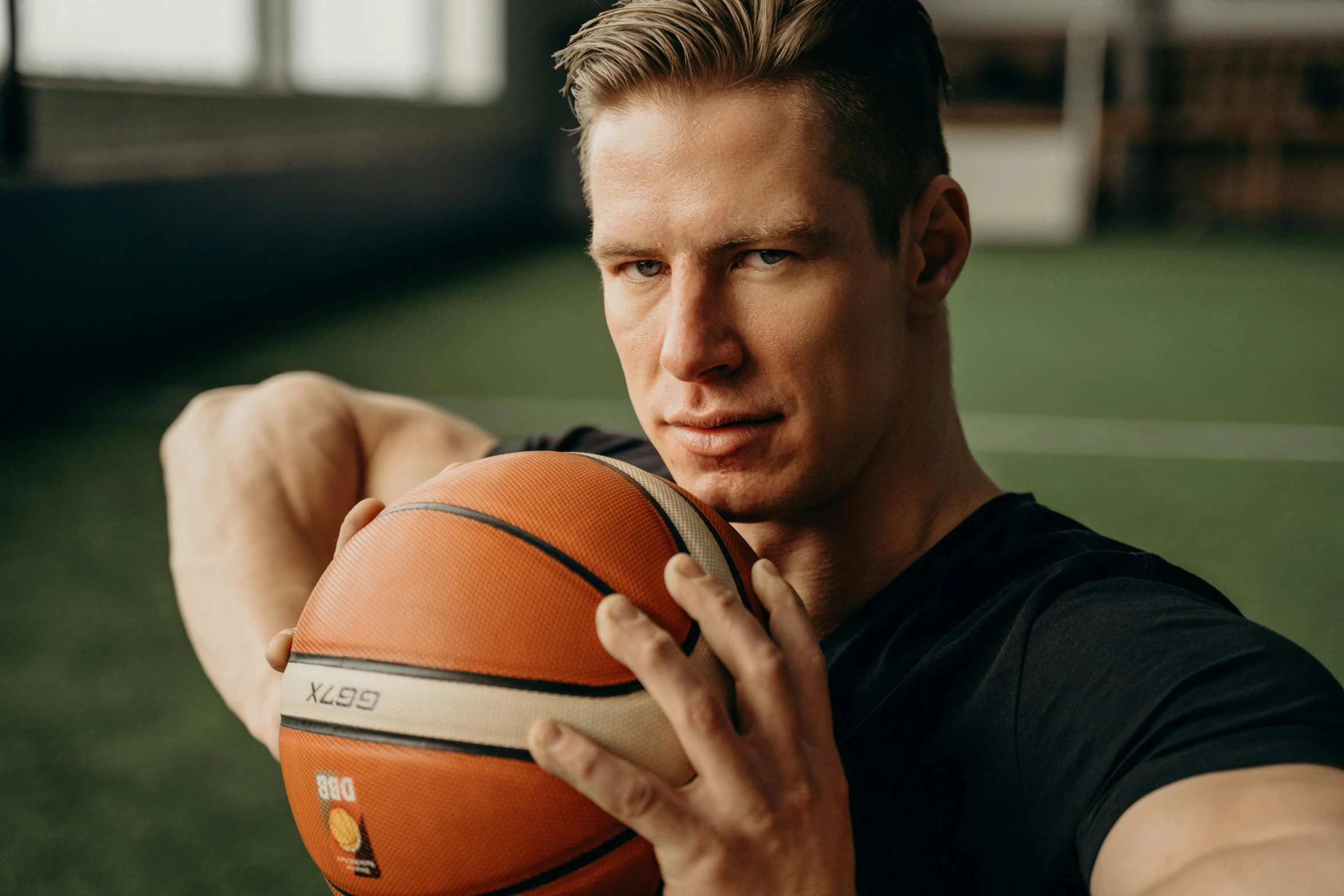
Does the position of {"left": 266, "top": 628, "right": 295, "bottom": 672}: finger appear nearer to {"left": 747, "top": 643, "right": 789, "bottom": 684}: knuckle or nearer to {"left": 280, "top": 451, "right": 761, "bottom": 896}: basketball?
{"left": 280, "top": 451, "right": 761, "bottom": 896}: basketball

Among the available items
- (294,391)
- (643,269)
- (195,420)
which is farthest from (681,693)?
(195,420)

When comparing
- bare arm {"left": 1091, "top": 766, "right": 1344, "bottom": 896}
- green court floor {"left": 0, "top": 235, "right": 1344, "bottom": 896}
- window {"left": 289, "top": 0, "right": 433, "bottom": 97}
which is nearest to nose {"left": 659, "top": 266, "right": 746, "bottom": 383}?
bare arm {"left": 1091, "top": 766, "right": 1344, "bottom": 896}

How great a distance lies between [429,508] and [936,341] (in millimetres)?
675

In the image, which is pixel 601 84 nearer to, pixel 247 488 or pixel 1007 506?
pixel 1007 506

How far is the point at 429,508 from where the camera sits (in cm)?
118

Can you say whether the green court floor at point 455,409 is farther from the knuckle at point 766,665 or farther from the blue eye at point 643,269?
the knuckle at point 766,665

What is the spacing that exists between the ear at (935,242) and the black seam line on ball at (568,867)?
717mm

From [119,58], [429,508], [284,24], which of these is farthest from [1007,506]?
[284,24]

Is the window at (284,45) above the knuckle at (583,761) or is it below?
above

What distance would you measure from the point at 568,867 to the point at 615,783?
6.1 inches

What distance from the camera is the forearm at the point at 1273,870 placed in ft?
2.80

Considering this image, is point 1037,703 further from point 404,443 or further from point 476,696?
point 404,443

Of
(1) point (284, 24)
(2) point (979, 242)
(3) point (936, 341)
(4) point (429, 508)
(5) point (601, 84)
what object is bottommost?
(2) point (979, 242)

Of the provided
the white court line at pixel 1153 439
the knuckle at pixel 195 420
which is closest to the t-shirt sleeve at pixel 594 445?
the knuckle at pixel 195 420
